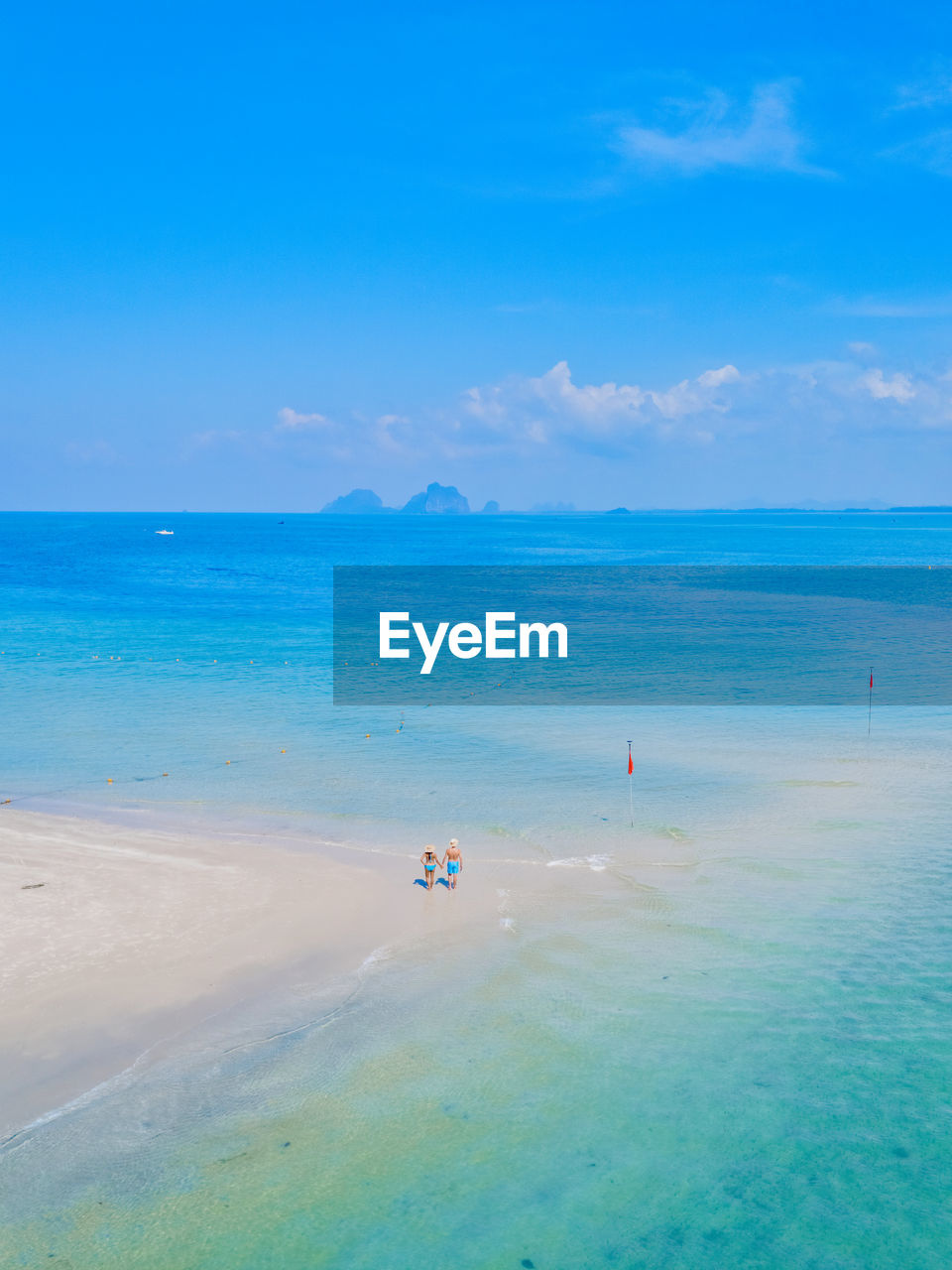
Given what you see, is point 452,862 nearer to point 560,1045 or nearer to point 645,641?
point 560,1045

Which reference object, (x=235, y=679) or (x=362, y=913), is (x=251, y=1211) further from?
(x=235, y=679)

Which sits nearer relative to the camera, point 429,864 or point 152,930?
point 152,930

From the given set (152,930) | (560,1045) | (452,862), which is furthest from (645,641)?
(560,1045)

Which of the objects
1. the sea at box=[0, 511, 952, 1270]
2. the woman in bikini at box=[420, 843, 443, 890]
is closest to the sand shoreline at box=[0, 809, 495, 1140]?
the woman in bikini at box=[420, 843, 443, 890]

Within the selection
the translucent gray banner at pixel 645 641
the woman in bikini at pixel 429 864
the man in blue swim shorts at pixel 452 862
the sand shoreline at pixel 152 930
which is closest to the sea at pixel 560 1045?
the sand shoreline at pixel 152 930

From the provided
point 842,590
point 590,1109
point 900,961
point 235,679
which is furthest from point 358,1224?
Result: point 842,590

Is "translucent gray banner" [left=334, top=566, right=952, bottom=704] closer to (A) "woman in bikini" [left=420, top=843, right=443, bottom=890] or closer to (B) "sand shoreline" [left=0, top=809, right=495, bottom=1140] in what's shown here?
(B) "sand shoreline" [left=0, top=809, right=495, bottom=1140]
